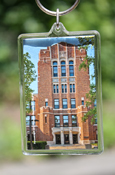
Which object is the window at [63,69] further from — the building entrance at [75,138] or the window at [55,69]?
the building entrance at [75,138]

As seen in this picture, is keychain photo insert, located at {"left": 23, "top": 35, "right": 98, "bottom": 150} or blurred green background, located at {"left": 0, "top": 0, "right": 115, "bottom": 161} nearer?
keychain photo insert, located at {"left": 23, "top": 35, "right": 98, "bottom": 150}

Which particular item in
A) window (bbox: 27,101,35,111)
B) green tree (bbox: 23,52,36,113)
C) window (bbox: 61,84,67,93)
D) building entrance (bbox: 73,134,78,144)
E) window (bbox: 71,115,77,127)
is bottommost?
building entrance (bbox: 73,134,78,144)

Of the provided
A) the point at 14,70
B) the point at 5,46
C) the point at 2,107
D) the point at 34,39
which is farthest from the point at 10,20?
the point at 34,39

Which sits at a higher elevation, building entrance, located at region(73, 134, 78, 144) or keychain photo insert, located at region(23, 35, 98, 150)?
keychain photo insert, located at region(23, 35, 98, 150)

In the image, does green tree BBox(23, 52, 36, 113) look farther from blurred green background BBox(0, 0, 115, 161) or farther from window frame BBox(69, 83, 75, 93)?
blurred green background BBox(0, 0, 115, 161)

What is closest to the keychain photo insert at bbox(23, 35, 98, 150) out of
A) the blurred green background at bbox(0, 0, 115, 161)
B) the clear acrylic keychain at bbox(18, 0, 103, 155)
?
the clear acrylic keychain at bbox(18, 0, 103, 155)

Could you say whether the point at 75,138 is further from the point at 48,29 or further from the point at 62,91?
the point at 48,29

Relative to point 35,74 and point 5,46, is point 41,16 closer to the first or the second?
point 5,46

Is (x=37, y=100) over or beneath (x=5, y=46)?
beneath
